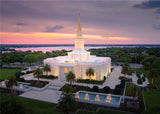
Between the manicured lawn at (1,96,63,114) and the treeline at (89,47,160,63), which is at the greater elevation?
the treeline at (89,47,160,63)

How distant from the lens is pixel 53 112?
20.0 meters

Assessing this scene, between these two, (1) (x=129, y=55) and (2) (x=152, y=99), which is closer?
(2) (x=152, y=99)

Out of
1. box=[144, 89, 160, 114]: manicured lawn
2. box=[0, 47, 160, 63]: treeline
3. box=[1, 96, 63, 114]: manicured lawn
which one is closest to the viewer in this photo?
box=[1, 96, 63, 114]: manicured lawn

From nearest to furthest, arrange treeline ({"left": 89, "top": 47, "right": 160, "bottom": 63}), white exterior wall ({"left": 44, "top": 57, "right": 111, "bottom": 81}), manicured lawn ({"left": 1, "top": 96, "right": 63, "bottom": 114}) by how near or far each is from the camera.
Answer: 1. manicured lawn ({"left": 1, "top": 96, "right": 63, "bottom": 114})
2. white exterior wall ({"left": 44, "top": 57, "right": 111, "bottom": 81})
3. treeline ({"left": 89, "top": 47, "right": 160, "bottom": 63})

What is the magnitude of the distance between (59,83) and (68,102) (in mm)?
16999

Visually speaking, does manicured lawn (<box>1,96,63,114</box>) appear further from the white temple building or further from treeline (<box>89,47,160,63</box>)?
treeline (<box>89,47,160,63</box>)

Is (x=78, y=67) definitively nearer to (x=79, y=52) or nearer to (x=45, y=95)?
(x=79, y=52)

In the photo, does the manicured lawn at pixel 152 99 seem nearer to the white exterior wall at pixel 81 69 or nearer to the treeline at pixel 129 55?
the white exterior wall at pixel 81 69

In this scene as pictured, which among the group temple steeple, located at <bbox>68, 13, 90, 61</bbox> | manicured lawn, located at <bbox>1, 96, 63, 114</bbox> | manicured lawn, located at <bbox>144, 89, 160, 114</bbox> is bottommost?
manicured lawn, located at <bbox>1, 96, 63, 114</bbox>

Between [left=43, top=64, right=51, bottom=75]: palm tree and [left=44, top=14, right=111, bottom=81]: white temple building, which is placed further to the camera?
[left=43, top=64, right=51, bottom=75]: palm tree

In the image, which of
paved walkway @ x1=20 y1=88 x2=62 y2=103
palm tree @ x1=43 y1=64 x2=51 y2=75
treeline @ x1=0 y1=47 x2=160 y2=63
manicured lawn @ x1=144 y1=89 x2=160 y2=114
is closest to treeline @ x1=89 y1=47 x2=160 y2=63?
treeline @ x1=0 y1=47 x2=160 y2=63

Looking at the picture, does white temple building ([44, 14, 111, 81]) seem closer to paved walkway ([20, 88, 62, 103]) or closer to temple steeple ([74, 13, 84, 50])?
temple steeple ([74, 13, 84, 50])

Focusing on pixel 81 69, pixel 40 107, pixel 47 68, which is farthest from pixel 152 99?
pixel 47 68

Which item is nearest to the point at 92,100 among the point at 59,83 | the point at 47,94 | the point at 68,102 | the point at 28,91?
the point at 68,102
